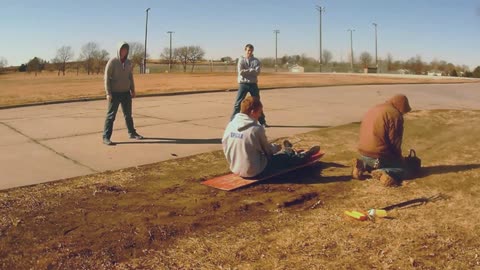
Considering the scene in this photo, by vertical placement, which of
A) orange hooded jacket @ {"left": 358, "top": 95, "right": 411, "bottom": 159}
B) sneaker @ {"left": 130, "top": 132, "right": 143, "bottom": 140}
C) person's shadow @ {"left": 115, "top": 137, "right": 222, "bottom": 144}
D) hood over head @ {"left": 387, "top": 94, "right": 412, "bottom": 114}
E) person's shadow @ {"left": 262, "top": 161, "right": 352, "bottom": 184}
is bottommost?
person's shadow @ {"left": 262, "top": 161, "right": 352, "bottom": 184}

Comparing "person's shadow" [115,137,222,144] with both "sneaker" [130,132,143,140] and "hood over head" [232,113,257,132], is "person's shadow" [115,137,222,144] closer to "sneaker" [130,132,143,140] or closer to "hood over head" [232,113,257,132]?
"sneaker" [130,132,143,140]

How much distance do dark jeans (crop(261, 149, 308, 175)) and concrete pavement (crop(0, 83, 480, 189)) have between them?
1963 mm

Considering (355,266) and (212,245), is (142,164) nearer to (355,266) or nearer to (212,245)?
(212,245)

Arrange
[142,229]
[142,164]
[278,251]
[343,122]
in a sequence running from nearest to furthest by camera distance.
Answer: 1. [278,251]
2. [142,229]
3. [142,164]
4. [343,122]

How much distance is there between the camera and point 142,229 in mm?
4148

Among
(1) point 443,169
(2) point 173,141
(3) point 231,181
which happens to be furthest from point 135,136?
(1) point 443,169

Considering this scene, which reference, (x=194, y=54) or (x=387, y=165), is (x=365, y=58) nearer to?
(x=194, y=54)

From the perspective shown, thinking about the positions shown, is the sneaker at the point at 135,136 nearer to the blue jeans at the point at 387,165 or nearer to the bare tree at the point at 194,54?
the blue jeans at the point at 387,165

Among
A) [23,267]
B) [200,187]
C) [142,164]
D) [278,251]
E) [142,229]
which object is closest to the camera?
[23,267]

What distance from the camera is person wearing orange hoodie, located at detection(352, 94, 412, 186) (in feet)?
18.3

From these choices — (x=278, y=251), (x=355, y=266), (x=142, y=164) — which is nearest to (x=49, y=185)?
(x=142, y=164)

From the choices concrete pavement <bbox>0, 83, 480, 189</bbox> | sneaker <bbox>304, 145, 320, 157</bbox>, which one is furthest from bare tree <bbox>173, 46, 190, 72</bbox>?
sneaker <bbox>304, 145, 320, 157</bbox>

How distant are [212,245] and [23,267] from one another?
142 cm

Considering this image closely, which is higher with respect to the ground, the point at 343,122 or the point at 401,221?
the point at 343,122
